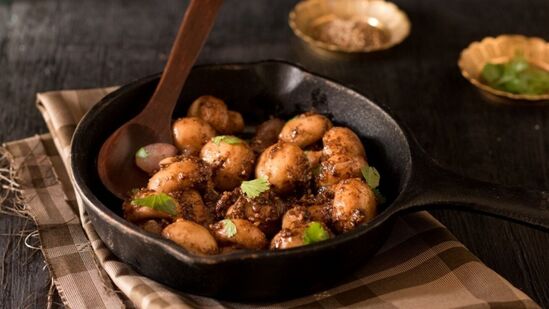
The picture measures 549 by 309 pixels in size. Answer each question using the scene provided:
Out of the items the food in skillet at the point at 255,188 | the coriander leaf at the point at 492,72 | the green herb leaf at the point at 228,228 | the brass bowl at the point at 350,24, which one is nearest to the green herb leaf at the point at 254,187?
the food in skillet at the point at 255,188

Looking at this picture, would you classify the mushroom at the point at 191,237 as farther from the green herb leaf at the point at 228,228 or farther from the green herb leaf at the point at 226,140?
the green herb leaf at the point at 226,140

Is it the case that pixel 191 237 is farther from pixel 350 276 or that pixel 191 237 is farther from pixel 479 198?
pixel 479 198

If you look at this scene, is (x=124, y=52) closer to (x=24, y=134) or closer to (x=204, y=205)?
(x=24, y=134)

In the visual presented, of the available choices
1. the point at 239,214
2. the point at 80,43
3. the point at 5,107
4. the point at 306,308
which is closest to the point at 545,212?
the point at 306,308

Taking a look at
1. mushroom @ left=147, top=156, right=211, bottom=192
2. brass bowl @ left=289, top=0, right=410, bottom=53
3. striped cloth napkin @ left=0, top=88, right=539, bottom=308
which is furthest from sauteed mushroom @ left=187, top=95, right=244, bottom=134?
brass bowl @ left=289, top=0, right=410, bottom=53

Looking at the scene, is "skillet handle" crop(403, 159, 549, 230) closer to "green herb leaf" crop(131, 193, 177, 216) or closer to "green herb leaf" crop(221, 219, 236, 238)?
"green herb leaf" crop(221, 219, 236, 238)

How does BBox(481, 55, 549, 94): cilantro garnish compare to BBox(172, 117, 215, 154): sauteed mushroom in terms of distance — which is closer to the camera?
BBox(172, 117, 215, 154): sauteed mushroom
